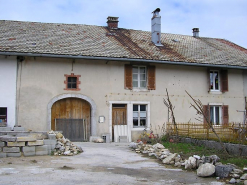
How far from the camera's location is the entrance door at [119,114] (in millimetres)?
16969

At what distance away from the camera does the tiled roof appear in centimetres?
1619

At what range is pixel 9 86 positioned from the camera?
50.1 feet

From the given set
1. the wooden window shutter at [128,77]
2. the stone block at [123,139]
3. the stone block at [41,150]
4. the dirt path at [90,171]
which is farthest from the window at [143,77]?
the stone block at [41,150]

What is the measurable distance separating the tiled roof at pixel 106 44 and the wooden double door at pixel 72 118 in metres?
2.46

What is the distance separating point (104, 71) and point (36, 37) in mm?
3986

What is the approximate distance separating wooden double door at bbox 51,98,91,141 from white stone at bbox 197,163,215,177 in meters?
9.01

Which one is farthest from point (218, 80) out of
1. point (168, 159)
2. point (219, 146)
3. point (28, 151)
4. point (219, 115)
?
A: point (28, 151)

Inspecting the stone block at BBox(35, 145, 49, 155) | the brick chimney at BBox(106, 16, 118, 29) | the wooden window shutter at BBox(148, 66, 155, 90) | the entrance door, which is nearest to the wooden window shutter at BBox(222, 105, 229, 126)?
the wooden window shutter at BBox(148, 66, 155, 90)

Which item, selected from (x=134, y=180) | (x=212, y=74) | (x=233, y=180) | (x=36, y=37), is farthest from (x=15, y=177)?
(x=212, y=74)

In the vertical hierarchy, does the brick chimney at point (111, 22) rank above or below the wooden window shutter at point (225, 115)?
above

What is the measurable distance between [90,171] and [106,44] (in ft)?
33.9

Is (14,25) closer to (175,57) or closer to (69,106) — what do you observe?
(69,106)

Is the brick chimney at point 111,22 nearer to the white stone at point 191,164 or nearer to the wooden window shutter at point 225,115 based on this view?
the wooden window shutter at point 225,115

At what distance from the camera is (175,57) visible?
18125 mm
